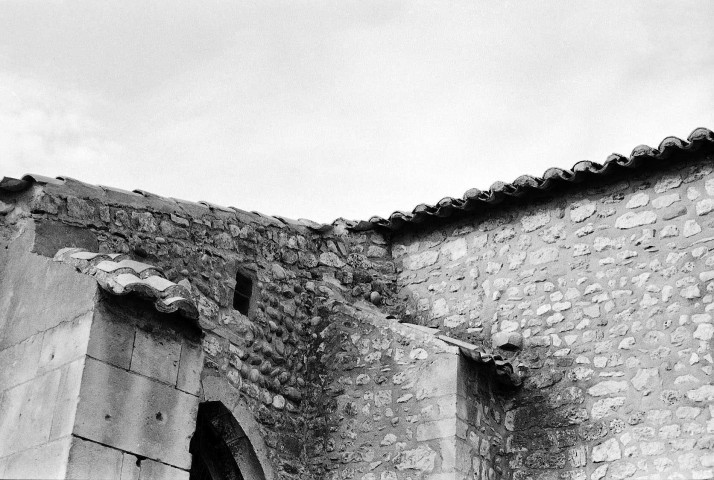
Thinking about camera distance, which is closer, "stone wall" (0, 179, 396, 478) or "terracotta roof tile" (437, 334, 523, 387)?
"stone wall" (0, 179, 396, 478)

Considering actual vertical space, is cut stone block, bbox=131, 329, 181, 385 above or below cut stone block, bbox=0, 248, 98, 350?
below

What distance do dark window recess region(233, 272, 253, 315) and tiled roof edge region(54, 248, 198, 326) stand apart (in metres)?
2.07

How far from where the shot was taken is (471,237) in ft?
30.0

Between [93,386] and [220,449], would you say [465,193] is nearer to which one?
[220,449]

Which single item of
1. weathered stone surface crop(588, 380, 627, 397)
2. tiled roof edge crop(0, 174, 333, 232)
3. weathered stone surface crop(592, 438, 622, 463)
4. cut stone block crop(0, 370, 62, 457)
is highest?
tiled roof edge crop(0, 174, 333, 232)

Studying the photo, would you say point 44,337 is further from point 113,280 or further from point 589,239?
→ point 589,239

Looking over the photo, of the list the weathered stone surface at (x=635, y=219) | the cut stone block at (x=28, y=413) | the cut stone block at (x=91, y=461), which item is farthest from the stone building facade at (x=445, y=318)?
the cut stone block at (x=91, y=461)

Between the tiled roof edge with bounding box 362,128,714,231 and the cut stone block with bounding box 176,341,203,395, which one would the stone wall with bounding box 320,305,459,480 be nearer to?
the tiled roof edge with bounding box 362,128,714,231

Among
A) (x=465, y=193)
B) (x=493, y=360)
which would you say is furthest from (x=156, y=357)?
(x=465, y=193)

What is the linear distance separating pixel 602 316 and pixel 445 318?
1.50 meters

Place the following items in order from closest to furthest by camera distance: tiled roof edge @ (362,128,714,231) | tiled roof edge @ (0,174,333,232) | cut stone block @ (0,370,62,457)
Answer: cut stone block @ (0,370,62,457), tiled roof edge @ (0,174,333,232), tiled roof edge @ (362,128,714,231)

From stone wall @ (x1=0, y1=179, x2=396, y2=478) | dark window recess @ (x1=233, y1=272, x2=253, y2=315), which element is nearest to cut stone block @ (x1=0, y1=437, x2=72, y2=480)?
stone wall @ (x1=0, y1=179, x2=396, y2=478)

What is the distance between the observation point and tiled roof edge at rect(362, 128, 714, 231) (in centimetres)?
788

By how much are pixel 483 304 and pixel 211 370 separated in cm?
248
